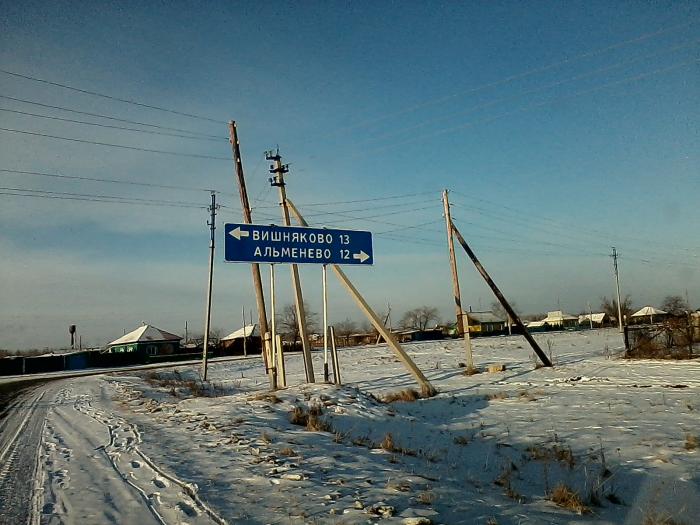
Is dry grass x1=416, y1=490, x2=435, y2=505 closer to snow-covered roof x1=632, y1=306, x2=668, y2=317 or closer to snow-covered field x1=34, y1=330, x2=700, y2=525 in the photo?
snow-covered field x1=34, y1=330, x2=700, y2=525

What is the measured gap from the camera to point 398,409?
1334 centimetres

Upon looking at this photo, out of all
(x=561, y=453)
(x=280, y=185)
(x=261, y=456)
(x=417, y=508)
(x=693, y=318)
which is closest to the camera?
(x=417, y=508)

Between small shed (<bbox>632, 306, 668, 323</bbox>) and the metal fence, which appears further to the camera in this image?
small shed (<bbox>632, 306, 668, 323</bbox>)

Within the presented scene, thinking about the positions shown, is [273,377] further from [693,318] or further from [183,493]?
[693,318]

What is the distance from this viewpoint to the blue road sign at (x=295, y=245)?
1267cm

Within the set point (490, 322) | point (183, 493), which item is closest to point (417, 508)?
point (183, 493)

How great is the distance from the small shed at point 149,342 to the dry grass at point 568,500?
71220 mm

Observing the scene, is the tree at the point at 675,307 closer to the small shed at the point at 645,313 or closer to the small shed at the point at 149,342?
the small shed at the point at 645,313

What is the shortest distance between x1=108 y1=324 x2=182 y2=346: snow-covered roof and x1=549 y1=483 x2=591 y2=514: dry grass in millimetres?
72232

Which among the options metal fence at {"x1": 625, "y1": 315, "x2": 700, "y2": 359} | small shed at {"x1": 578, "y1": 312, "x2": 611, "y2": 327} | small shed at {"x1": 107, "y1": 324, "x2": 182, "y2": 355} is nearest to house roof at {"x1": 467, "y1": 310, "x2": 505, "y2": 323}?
small shed at {"x1": 578, "y1": 312, "x2": 611, "y2": 327}

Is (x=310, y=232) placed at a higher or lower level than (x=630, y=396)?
higher

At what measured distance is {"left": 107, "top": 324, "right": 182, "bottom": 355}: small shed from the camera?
70.9 metres

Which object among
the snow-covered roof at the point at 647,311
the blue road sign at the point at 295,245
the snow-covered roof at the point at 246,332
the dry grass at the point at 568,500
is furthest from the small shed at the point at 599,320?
the dry grass at the point at 568,500

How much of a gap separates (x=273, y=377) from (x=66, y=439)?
6.83 meters
